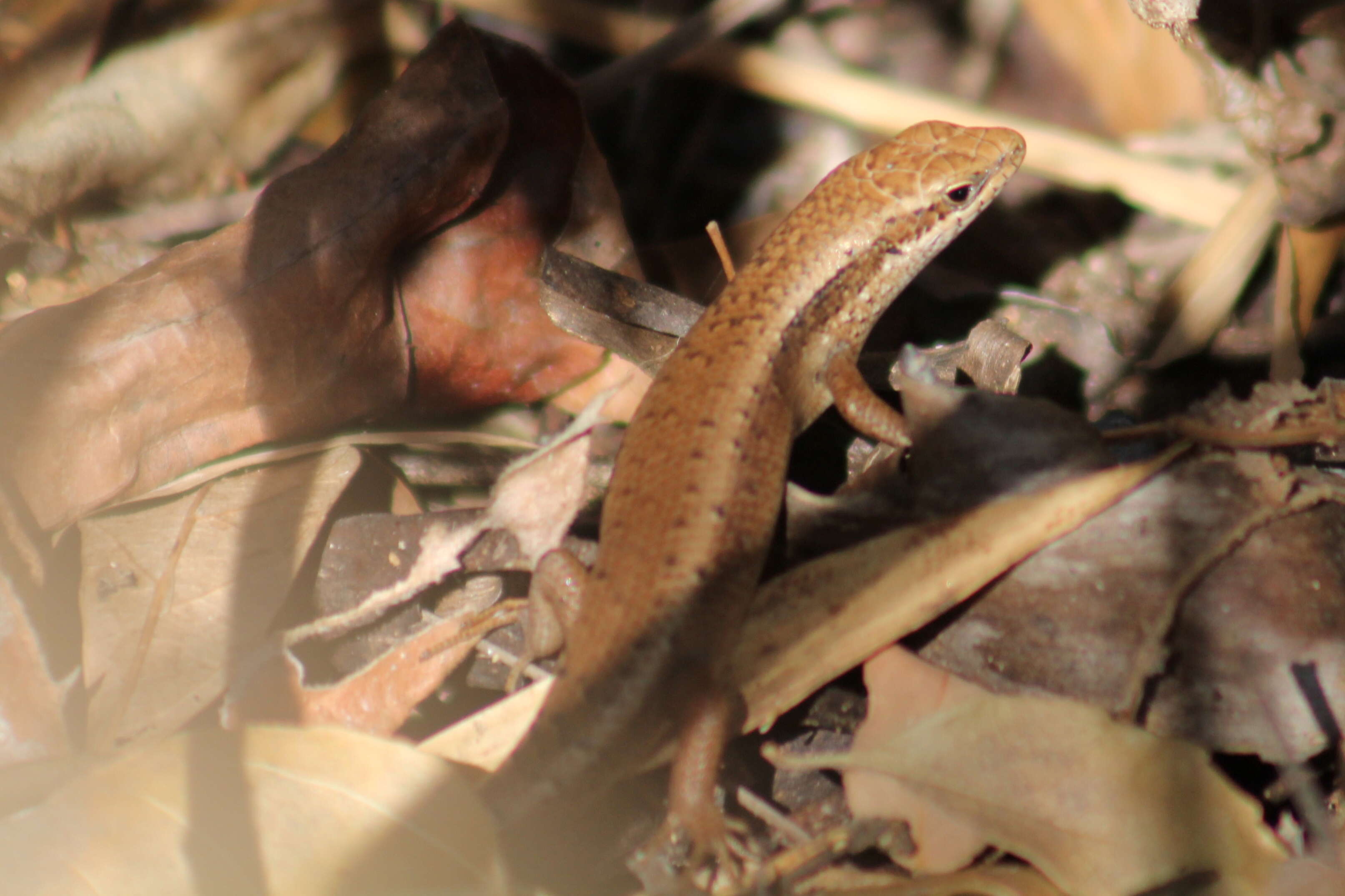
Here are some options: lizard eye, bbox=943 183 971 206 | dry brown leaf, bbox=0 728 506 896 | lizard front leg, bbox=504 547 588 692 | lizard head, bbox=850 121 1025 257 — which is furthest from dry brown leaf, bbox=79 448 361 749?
lizard eye, bbox=943 183 971 206

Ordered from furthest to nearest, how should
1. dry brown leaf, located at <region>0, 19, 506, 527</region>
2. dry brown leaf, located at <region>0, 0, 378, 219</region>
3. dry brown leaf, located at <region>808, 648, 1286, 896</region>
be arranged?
dry brown leaf, located at <region>0, 0, 378, 219</region>, dry brown leaf, located at <region>0, 19, 506, 527</region>, dry brown leaf, located at <region>808, 648, 1286, 896</region>

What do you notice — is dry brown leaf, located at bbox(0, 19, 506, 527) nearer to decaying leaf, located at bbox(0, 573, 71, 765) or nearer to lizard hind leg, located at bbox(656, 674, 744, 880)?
decaying leaf, located at bbox(0, 573, 71, 765)

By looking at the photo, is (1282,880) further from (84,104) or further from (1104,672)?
(84,104)

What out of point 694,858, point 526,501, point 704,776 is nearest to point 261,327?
point 526,501

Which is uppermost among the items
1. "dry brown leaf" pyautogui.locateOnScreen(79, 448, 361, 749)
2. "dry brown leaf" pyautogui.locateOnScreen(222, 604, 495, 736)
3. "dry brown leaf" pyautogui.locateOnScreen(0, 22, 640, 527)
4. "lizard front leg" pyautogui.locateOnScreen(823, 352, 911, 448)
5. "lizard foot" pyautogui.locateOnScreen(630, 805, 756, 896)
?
"dry brown leaf" pyautogui.locateOnScreen(0, 22, 640, 527)

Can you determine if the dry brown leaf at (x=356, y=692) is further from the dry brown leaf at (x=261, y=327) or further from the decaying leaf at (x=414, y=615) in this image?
the dry brown leaf at (x=261, y=327)

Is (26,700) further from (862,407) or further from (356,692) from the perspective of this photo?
(862,407)

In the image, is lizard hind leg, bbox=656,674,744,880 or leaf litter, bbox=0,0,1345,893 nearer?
leaf litter, bbox=0,0,1345,893
